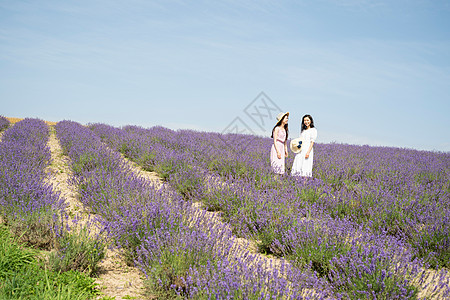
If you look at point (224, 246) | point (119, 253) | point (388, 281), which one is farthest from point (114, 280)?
point (388, 281)

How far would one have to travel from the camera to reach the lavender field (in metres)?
2.14

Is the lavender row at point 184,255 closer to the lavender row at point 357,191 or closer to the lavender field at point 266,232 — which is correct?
the lavender field at point 266,232

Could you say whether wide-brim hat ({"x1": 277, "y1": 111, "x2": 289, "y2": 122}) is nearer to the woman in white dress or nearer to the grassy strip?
the woman in white dress

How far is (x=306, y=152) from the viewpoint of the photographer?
19.0 feet

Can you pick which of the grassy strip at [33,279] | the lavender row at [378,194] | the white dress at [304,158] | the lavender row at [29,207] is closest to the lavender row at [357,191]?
the lavender row at [378,194]

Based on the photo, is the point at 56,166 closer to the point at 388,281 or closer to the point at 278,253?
the point at 278,253

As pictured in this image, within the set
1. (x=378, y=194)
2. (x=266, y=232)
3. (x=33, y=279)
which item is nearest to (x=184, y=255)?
(x=33, y=279)

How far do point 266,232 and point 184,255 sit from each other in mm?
1232

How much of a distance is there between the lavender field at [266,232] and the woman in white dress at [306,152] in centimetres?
44

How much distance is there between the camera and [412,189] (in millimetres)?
4746

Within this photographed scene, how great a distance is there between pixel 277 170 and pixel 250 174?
0.50 m

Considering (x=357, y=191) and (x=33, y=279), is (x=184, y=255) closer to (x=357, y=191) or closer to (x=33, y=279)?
(x=33, y=279)

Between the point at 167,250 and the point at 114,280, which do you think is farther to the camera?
the point at 114,280

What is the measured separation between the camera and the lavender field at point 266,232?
2.14 meters
